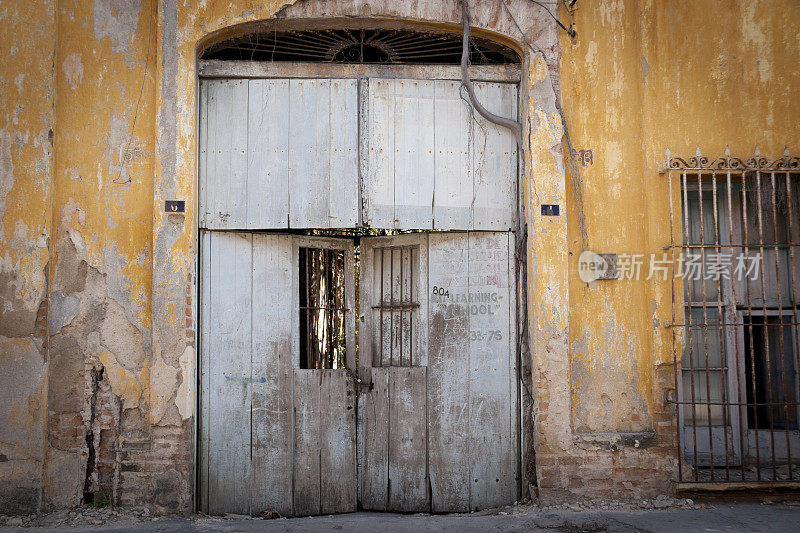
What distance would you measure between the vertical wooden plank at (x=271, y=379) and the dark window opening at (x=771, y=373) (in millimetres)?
3593

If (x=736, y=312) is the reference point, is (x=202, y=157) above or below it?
above

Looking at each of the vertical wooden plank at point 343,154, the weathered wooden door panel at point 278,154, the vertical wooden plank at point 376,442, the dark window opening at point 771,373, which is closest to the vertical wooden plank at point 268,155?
the weathered wooden door panel at point 278,154

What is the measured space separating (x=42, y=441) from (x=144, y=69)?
2.82 m

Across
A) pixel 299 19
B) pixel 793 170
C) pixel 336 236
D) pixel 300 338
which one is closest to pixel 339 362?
pixel 300 338

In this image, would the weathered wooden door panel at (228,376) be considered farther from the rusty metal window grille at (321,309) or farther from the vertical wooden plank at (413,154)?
the vertical wooden plank at (413,154)

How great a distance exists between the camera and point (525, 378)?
218 inches

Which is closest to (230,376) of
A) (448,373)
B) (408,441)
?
(408,441)

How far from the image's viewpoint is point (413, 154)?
18.5 ft

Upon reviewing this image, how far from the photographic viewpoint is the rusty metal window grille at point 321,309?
5.68 m

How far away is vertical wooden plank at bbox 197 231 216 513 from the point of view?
17.7ft

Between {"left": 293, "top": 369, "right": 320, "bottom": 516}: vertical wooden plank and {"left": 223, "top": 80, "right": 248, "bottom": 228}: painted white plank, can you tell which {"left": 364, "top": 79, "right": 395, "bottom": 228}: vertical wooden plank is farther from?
{"left": 293, "top": 369, "right": 320, "bottom": 516}: vertical wooden plank

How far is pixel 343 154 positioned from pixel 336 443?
2.26 m

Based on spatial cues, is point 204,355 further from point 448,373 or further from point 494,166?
point 494,166

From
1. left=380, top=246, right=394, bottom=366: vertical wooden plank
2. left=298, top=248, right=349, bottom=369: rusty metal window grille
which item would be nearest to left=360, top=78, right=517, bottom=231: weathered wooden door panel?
left=380, top=246, right=394, bottom=366: vertical wooden plank
